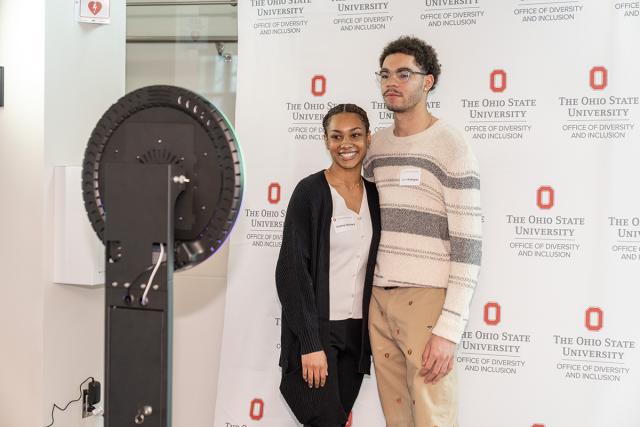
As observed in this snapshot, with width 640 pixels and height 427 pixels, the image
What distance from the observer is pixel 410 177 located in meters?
2.38

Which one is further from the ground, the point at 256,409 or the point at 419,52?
the point at 419,52

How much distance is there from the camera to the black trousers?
2.43 meters

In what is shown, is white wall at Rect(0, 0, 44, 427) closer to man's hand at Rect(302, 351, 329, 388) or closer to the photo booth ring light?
man's hand at Rect(302, 351, 329, 388)

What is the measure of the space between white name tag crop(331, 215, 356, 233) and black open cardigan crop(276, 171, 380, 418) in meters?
0.03

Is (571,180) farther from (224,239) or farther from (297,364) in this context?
(224,239)

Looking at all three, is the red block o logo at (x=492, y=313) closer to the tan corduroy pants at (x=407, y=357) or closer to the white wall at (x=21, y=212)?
the tan corduroy pants at (x=407, y=357)

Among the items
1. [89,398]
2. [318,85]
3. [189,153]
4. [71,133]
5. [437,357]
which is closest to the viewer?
[189,153]

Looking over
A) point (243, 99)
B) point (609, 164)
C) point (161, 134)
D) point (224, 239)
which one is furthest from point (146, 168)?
point (609, 164)

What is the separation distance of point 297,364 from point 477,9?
1.68m

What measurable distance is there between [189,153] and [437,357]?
124 centimetres

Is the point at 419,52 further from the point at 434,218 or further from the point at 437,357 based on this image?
the point at 437,357

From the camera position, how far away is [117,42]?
133 inches

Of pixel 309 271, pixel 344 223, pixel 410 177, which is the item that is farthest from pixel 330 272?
pixel 410 177

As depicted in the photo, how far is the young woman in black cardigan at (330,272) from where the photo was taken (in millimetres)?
2398
